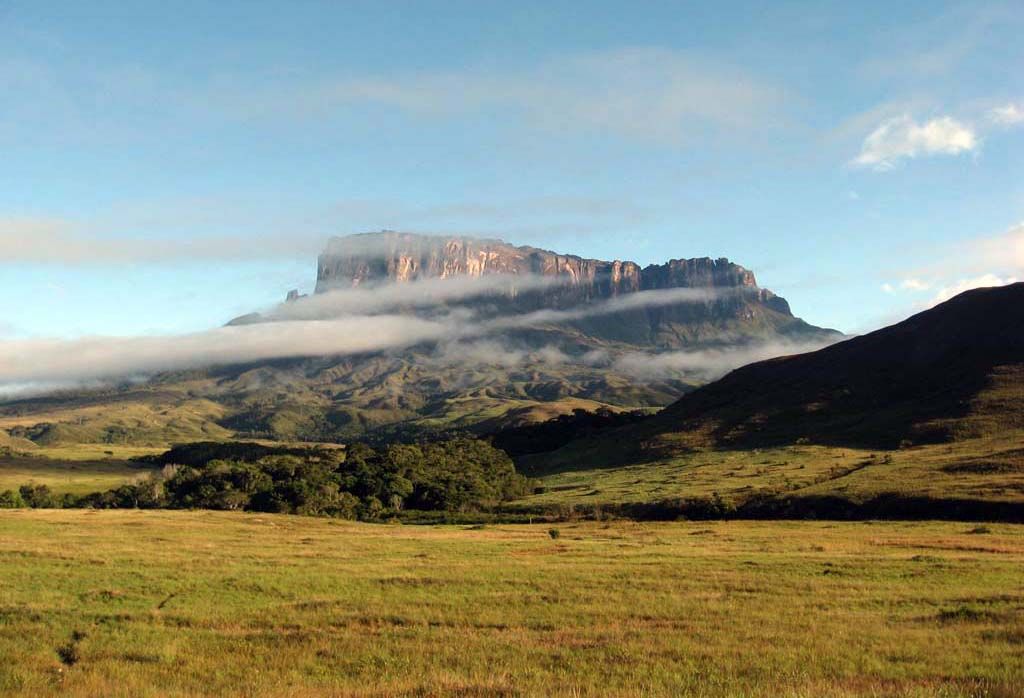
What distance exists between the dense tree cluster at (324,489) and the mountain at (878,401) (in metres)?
42.9

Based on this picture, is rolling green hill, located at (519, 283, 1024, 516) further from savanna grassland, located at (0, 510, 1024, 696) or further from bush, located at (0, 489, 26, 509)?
bush, located at (0, 489, 26, 509)

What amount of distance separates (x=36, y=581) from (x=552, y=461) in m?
141

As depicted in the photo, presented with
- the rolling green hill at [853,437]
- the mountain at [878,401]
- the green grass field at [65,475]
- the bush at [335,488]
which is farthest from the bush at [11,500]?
the mountain at [878,401]

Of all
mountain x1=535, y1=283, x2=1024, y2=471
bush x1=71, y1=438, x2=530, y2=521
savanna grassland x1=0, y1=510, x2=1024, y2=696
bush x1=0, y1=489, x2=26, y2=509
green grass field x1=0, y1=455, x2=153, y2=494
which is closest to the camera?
savanna grassland x1=0, y1=510, x2=1024, y2=696

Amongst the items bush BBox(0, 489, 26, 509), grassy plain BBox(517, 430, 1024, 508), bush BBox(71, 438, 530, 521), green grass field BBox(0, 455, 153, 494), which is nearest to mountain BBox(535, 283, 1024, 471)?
grassy plain BBox(517, 430, 1024, 508)

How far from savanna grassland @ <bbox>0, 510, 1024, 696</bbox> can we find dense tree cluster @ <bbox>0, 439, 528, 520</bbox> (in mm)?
57340

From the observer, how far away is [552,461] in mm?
171375

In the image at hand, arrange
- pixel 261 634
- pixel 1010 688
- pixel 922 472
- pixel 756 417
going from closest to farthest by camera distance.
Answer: pixel 1010 688
pixel 261 634
pixel 922 472
pixel 756 417

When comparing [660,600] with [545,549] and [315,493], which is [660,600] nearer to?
[545,549]

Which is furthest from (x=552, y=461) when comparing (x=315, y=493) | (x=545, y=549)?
(x=545, y=549)

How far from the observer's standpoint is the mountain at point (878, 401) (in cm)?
13650

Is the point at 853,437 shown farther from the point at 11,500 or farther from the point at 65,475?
the point at 65,475

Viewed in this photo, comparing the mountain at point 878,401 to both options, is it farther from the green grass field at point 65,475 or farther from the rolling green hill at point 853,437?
the green grass field at point 65,475

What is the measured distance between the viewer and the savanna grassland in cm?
1823
